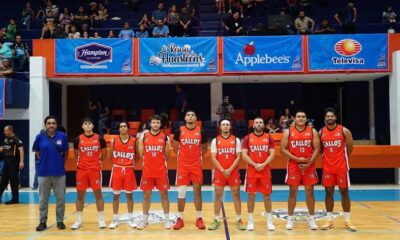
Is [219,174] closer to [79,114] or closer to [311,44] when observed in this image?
[311,44]

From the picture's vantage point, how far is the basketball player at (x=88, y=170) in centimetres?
891

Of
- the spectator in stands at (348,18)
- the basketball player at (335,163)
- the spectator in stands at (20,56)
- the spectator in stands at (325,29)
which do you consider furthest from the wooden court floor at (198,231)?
the spectator in stands at (348,18)

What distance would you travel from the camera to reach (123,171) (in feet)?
29.5

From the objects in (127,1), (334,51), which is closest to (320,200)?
(334,51)

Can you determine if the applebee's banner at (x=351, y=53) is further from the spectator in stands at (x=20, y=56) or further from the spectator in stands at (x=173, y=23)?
the spectator in stands at (x=20, y=56)

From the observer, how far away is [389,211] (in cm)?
1066

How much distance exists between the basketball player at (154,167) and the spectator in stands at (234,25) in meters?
10.1

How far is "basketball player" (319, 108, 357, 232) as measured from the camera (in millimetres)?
8595

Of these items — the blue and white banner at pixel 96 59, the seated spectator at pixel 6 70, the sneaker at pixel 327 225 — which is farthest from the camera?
the blue and white banner at pixel 96 59

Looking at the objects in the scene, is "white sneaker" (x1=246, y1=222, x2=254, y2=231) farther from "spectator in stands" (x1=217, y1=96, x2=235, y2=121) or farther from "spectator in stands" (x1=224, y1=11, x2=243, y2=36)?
"spectator in stands" (x1=224, y1=11, x2=243, y2=36)

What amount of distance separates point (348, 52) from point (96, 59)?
8.78m

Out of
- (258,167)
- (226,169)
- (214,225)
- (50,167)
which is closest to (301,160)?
(258,167)

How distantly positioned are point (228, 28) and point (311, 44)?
10.9ft

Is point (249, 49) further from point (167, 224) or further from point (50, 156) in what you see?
point (50, 156)
